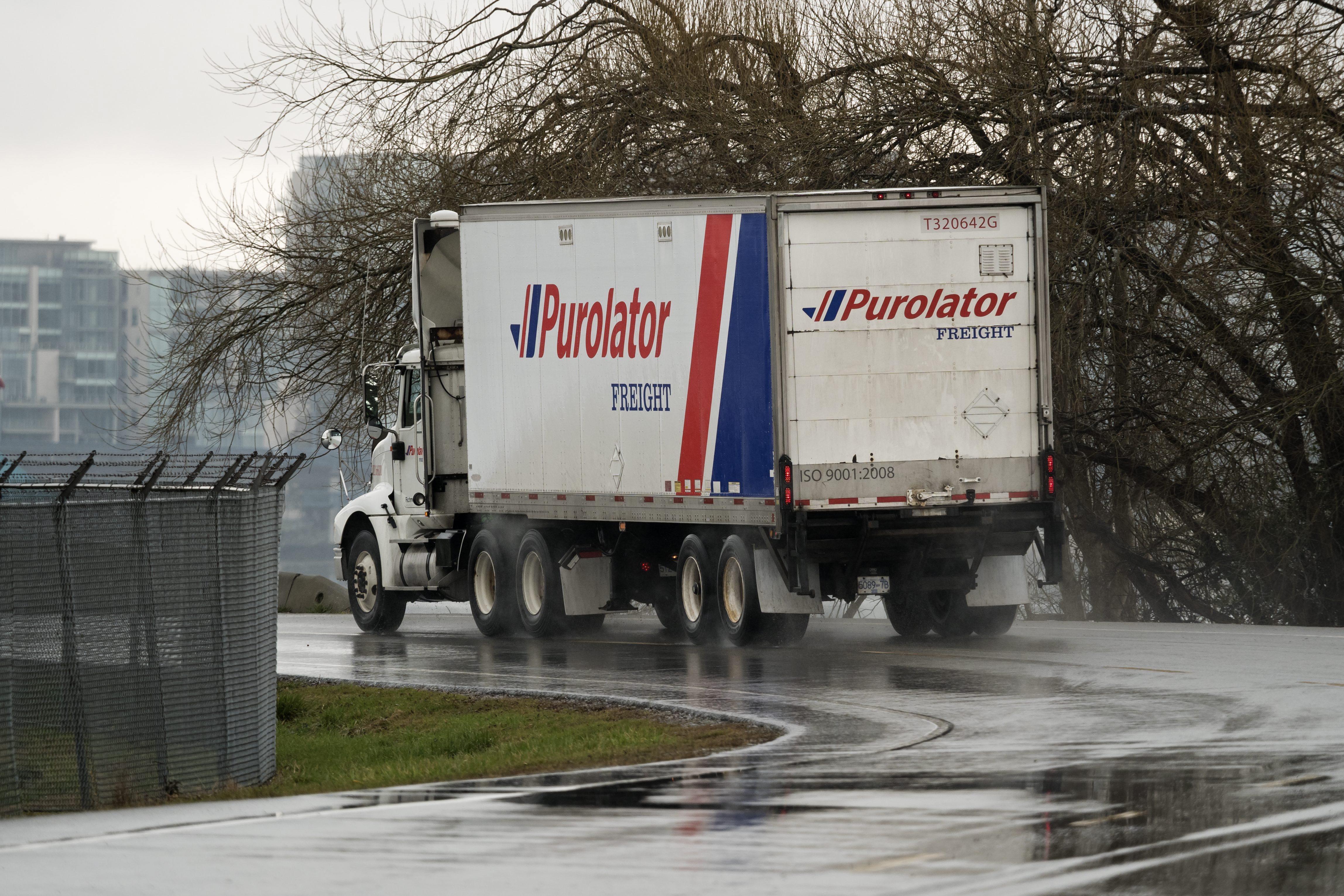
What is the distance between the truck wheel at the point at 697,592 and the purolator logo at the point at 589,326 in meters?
1.95

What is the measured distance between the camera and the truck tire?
842 inches

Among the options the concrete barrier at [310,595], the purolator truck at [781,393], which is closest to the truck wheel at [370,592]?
the purolator truck at [781,393]

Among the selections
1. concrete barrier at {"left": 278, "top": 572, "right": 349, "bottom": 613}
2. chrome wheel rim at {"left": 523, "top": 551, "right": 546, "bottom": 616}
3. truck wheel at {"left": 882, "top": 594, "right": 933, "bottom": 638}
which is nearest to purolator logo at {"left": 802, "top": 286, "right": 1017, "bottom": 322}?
truck wheel at {"left": 882, "top": 594, "right": 933, "bottom": 638}

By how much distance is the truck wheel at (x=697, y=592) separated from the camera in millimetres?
18703

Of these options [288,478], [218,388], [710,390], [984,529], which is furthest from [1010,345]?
[218,388]

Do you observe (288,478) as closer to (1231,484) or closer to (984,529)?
(984,529)

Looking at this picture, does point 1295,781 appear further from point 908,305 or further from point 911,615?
point 911,615

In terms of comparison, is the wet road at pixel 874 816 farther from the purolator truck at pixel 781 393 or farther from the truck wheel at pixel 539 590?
the truck wheel at pixel 539 590

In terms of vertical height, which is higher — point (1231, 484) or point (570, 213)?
point (570, 213)

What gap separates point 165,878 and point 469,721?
7351mm

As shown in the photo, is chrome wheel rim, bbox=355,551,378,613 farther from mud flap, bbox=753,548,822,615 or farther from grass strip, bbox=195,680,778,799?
mud flap, bbox=753,548,822,615

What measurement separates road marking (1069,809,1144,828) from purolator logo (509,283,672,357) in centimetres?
1057

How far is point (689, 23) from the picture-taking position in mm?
27531

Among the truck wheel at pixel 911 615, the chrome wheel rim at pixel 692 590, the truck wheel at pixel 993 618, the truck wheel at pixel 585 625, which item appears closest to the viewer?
the chrome wheel rim at pixel 692 590
